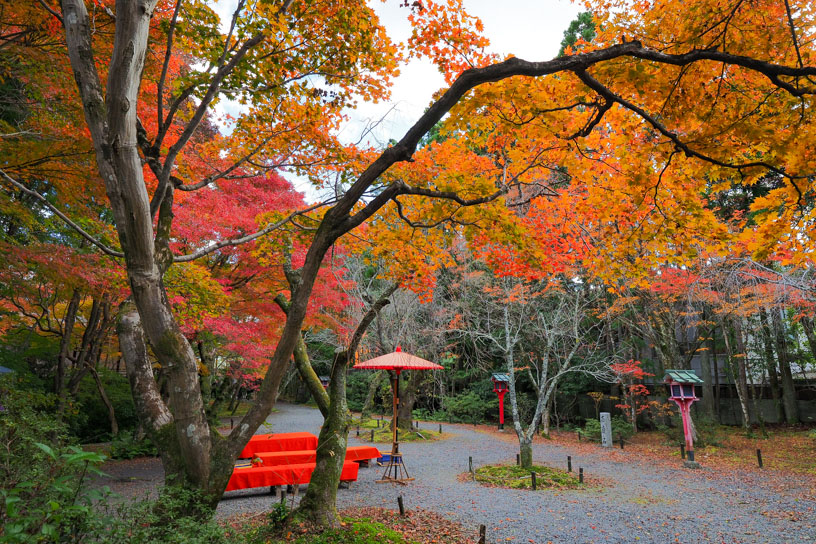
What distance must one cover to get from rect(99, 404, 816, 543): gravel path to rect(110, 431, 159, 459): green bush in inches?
49.0

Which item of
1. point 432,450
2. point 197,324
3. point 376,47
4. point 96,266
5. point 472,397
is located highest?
point 376,47

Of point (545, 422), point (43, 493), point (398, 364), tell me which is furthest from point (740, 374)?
point (43, 493)

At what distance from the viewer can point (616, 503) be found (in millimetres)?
7102

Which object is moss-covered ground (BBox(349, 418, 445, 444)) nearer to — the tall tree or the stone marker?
the stone marker

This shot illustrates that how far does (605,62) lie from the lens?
327cm

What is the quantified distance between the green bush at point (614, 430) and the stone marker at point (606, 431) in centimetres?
107

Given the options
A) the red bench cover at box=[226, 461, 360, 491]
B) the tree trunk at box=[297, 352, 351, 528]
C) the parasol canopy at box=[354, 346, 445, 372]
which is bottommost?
the red bench cover at box=[226, 461, 360, 491]

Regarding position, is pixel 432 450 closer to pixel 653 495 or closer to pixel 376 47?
pixel 653 495

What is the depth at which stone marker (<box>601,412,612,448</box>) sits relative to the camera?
13.3 meters

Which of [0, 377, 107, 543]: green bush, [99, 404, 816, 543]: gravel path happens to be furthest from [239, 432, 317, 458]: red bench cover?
[0, 377, 107, 543]: green bush

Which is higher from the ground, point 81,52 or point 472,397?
point 81,52

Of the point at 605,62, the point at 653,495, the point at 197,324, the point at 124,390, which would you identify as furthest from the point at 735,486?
the point at 124,390

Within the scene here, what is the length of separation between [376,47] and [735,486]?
1014 cm

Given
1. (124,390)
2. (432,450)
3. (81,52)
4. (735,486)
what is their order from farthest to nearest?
(124,390)
(432,450)
(735,486)
(81,52)
